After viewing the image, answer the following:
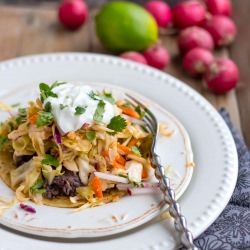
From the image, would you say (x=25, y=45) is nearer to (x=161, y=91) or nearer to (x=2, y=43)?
(x=2, y=43)

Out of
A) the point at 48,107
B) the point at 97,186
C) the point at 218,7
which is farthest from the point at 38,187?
the point at 218,7

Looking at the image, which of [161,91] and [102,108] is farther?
[161,91]

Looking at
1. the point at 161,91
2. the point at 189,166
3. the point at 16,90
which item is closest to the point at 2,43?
the point at 16,90

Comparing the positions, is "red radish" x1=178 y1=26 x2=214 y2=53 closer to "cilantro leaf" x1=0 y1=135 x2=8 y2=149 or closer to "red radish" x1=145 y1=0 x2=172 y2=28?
"red radish" x1=145 y1=0 x2=172 y2=28

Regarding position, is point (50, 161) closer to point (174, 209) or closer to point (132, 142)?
point (132, 142)

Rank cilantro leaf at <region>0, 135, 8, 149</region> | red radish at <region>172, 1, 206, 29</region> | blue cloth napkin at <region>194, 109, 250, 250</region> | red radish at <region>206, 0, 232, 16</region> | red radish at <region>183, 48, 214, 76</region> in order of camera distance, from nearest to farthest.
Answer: blue cloth napkin at <region>194, 109, 250, 250</region> < cilantro leaf at <region>0, 135, 8, 149</region> < red radish at <region>183, 48, 214, 76</region> < red radish at <region>172, 1, 206, 29</region> < red radish at <region>206, 0, 232, 16</region>

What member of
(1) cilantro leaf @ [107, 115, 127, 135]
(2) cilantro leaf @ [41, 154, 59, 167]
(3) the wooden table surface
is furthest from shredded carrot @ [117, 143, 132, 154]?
(3) the wooden table surface
